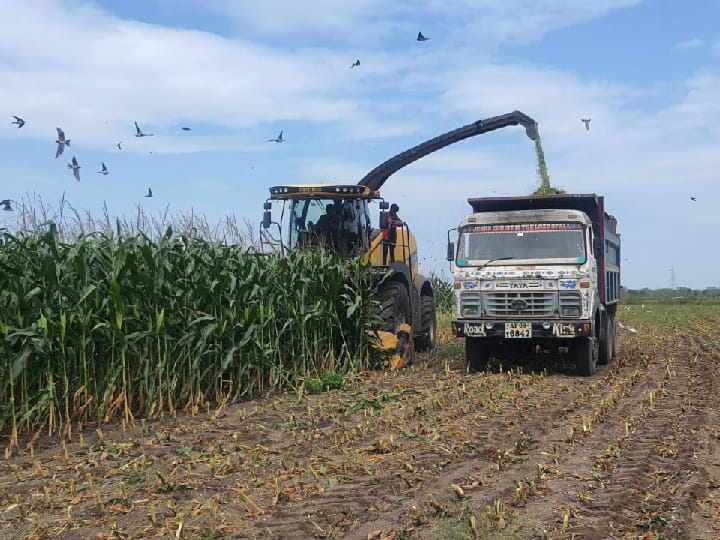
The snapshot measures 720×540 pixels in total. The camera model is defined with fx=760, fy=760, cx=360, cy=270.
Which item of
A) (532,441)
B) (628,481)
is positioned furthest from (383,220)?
(628,481)

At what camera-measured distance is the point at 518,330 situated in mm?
11641

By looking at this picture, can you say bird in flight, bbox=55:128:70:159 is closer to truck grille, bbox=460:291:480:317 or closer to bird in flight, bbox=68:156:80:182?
bird in flight, bbox=68:156:80:182

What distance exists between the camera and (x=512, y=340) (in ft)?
Answer: 40.6

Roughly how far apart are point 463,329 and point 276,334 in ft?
10.5

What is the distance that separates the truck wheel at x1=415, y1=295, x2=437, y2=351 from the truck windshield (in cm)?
314

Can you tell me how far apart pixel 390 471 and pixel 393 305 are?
6820 mm

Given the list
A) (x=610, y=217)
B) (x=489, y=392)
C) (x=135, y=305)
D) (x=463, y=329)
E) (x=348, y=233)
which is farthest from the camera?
(x=610, y=217)

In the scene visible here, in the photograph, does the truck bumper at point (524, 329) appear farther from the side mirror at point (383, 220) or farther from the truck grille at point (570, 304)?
the side mirror at point (383, 220)

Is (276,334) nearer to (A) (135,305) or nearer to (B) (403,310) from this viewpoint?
(A) (135,305)

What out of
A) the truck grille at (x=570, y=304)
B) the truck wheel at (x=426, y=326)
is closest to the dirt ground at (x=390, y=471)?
the truck grille at (x=570, y=304)

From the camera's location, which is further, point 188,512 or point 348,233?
point 348,233

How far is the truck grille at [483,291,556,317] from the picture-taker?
11648mm

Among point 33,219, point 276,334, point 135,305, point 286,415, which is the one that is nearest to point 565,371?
point 276,334

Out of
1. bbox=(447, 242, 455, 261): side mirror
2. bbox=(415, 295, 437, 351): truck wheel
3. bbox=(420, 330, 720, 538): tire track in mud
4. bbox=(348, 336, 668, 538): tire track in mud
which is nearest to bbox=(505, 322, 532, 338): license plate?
bbox=(348, 336, 668, 538): tire track in mud
